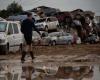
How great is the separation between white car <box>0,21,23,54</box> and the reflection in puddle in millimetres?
7216

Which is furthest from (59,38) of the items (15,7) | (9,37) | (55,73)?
(15,7)

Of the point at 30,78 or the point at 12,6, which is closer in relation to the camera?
the point at 30,78

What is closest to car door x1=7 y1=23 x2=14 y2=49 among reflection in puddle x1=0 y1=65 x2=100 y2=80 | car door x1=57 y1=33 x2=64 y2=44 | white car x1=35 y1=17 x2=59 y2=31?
reflection in puddle x1=0 y1=65 x2=100 y2=80

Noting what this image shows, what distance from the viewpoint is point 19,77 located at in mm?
12359

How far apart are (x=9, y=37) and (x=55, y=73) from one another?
9.81 metres

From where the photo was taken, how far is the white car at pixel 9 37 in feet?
73.3

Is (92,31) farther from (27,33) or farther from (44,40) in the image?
(27,33)

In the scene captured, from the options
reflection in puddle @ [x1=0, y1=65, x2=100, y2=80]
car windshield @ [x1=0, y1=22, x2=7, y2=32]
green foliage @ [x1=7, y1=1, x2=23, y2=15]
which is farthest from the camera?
green foliage @ [x1=7, y1=1, x2=23, y2=15]

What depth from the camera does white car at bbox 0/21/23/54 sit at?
879 inches

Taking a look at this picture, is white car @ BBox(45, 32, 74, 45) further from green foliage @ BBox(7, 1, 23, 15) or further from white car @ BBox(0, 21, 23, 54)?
green foliage @ BBox(7, 1, 23, 15)

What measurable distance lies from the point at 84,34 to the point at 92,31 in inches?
178

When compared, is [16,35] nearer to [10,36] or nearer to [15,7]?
[10,36]

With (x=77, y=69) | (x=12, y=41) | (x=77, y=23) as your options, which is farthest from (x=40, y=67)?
(x=77, y=23)

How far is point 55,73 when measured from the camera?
44.2ft
